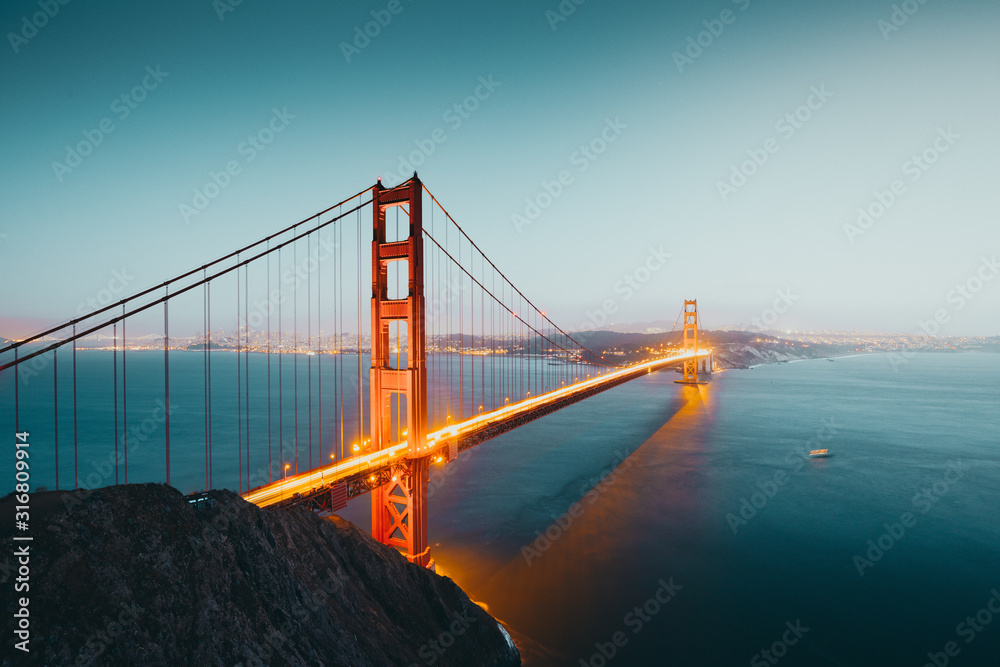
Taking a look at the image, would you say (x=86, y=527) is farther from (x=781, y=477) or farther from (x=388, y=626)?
(x=781, y=477)

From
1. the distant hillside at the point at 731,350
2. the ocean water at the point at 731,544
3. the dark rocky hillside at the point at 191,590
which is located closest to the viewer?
the dark rocky hillside at the point at 191,590

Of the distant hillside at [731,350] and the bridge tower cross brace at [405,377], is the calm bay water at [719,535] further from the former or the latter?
the distant hillside at [731,350]

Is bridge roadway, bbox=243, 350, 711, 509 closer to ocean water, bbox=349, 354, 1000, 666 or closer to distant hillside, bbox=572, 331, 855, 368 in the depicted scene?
ocean water, bbox=349, 354, 1000, 666

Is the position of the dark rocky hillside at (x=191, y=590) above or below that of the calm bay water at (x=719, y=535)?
above

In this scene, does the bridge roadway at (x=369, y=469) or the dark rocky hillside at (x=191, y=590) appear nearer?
the dark rocky hillside at (x=191, y=590)

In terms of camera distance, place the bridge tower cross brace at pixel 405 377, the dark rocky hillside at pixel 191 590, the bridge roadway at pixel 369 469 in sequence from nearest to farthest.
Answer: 1. the dark rocky hillside at pixel 191 590
2. the bridge roadway at pixel 369 469
3. the bridge tower cross brace at pixel 405 377

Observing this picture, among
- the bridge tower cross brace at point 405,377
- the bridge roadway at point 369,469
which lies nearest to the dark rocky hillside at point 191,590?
the bridge roadway at point 369,469
